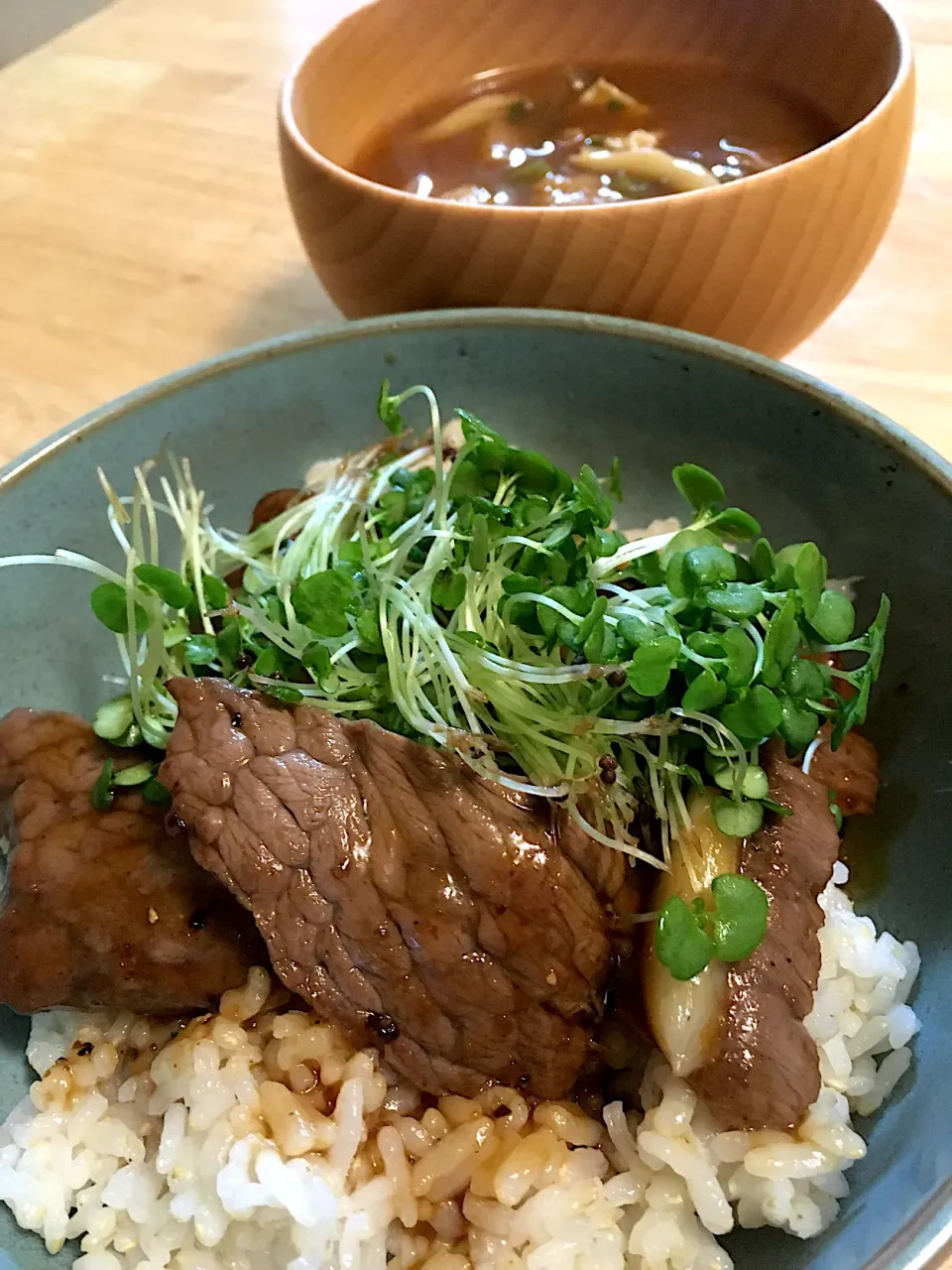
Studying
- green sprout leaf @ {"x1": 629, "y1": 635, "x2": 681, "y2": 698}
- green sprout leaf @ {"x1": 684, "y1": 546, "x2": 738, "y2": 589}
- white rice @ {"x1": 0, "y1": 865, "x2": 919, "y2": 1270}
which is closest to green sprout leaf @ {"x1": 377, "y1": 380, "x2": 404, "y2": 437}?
green sprout leaf @ {"x1": 684, "y1": 546, "x2": 738, "y2": 589}

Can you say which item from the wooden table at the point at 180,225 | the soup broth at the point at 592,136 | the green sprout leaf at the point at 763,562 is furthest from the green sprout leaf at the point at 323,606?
the wooden table at the point at 180,225

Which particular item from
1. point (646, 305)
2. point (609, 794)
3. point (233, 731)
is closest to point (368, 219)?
point (646, 305)

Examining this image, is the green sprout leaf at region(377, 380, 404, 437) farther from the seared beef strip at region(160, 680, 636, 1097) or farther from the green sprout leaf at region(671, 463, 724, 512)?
the seared beef strip at region(160, 680, 636, 1097)

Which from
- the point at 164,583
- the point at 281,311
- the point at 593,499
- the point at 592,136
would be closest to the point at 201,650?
the point at 164,583

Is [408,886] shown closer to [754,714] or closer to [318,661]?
[318,661]

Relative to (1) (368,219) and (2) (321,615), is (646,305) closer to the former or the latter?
(1) (368,219)

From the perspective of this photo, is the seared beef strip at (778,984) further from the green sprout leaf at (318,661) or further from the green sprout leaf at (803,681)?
the green sprout leaf at (318,661)
